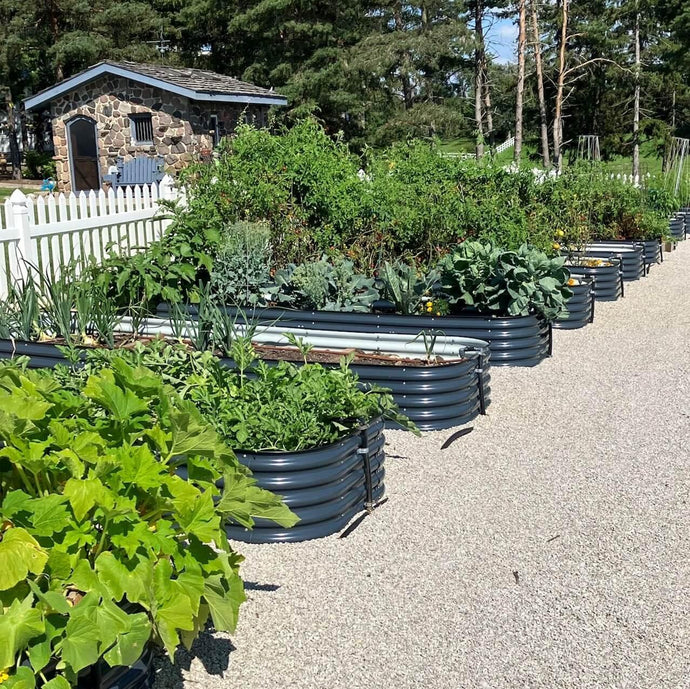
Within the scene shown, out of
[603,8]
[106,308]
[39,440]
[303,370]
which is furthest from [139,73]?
[603,8]

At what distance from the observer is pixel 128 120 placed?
2197 cm

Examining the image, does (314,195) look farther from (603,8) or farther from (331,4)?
(603,8)

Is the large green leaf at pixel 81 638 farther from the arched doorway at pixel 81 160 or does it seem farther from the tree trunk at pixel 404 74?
the tree trunk at pixel 404 74

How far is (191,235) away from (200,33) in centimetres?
2907

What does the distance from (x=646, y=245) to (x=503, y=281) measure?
663 centimetres

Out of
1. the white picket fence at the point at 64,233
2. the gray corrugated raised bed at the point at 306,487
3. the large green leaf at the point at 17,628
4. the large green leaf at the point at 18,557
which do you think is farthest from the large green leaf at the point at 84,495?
the white picket fence at the point at 64,233

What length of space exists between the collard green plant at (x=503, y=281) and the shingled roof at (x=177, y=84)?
15.3m

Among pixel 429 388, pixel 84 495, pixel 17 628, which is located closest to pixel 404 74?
pixel 429 388

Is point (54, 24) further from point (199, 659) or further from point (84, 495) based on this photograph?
point (84, 495)

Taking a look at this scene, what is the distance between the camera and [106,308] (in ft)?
19.3

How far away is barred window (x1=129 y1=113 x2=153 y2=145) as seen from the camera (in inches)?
859

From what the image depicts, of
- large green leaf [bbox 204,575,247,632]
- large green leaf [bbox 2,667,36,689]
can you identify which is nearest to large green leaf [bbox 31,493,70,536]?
large green leaf [bbox 2,667,36,689]

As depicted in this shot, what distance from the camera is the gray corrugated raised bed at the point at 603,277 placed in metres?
9.64

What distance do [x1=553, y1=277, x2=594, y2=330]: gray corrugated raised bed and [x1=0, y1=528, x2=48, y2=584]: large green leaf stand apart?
676cm
